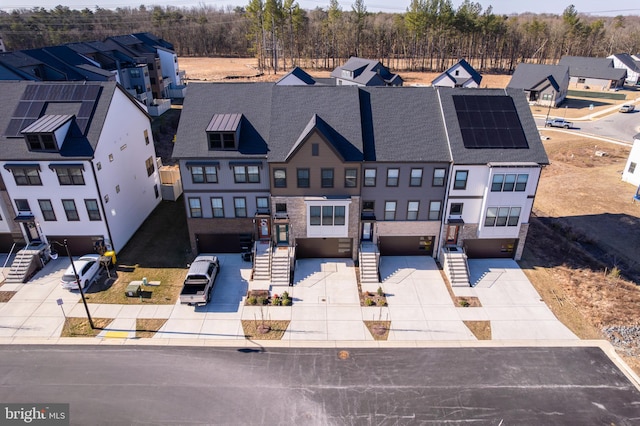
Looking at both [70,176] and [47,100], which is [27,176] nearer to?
[70,176]

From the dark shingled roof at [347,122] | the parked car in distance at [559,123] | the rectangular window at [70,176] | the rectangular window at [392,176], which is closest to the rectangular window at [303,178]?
the dark shingled roof at [347,122]

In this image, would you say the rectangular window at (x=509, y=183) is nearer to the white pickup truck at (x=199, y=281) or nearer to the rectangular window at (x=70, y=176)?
the white pickup truck at (x=199, y=281)

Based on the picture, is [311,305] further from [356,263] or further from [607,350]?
[607,350]

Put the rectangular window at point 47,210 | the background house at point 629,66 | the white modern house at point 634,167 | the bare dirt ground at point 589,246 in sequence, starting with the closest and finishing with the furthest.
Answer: the bare dirt ground at point 589,246 → the rectangular window at point 47,210 → the white modern house at point 634,167 → the background house at point 629,66

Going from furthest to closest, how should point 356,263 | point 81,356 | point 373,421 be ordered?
point 356,263 < point 81,356 < point 373,421

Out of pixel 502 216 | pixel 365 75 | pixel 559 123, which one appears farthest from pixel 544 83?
pixel 502 216

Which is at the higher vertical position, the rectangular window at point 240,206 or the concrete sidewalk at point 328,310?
the rectangular window at point 240,206

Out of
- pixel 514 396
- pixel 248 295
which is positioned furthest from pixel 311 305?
pixel 514 396
